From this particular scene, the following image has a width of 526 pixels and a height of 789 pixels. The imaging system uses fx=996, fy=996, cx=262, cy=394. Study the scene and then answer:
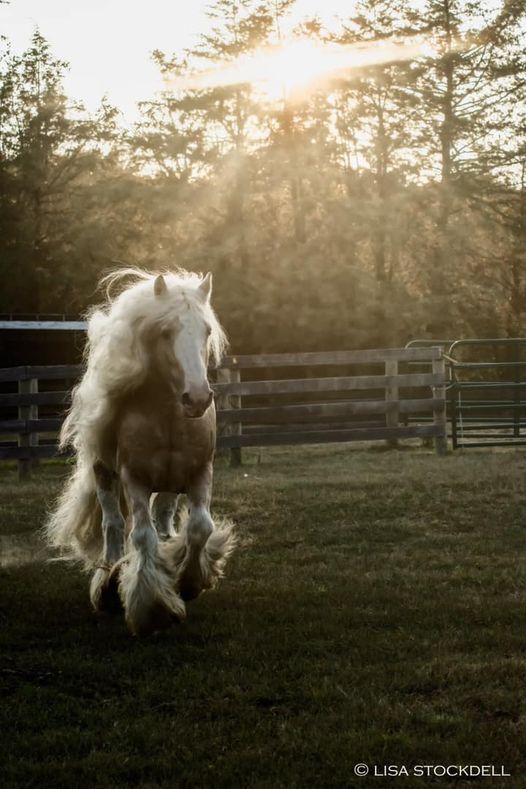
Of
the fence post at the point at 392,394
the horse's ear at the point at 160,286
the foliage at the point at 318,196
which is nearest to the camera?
the horse's ear at the point at 160,286

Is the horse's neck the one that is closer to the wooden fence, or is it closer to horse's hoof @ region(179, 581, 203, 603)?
horse's hoof @ region(179, 581, 203, 603)

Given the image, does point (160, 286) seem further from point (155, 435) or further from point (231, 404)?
point (231, 404)

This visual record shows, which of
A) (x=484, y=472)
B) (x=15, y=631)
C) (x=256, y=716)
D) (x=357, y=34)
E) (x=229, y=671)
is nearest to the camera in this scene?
(x=256, y=716)

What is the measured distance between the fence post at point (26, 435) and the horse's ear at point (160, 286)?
7.41 m

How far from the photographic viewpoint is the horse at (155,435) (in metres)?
5.02

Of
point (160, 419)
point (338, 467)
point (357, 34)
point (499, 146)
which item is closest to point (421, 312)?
point (499, 146)

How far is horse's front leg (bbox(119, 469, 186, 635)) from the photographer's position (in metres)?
4.96

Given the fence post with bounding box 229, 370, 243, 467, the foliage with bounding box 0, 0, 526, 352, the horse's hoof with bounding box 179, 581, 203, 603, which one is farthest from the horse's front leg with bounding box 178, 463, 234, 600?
the foliage with bounding box 0, 0, 526, 352

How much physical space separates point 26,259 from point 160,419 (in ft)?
94.5

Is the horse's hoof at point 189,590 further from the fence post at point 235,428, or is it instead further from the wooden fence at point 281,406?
the fence post at point 235,428

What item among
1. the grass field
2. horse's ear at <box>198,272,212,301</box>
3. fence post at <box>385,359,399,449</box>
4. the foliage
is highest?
the foliage

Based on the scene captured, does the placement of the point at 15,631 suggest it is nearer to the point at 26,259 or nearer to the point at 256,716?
the point at 256,716

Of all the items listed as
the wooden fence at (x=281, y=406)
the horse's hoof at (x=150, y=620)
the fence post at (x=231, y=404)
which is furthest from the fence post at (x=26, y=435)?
the horse's hoof at (x=150, y=620)

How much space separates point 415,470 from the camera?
11.6m
